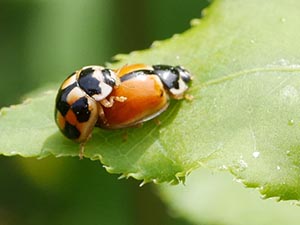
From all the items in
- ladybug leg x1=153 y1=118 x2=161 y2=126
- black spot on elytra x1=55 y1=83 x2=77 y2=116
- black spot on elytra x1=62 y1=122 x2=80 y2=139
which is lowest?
ladybug leg x1=153 y1=118 x2=161 y2=126

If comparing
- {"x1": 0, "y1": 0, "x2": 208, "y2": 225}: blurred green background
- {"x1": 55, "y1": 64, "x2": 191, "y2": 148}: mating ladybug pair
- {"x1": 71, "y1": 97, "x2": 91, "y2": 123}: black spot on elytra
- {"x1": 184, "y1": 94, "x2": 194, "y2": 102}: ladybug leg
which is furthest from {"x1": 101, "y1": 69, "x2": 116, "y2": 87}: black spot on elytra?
{"x1": 0, "y1": 0, "x2": 208, "y2": 225}: blurred green background

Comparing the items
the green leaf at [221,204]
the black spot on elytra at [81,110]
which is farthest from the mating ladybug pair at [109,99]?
the green leaf at [221,204]

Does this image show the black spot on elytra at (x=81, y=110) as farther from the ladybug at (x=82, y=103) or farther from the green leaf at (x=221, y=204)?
the green leaf at (x=221, y=204)

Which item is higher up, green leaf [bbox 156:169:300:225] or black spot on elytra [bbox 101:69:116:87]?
black spot on elytra [bbox 101:69:116:87]

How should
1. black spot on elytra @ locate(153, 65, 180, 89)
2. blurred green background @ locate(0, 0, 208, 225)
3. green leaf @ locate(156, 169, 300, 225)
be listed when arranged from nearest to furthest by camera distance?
black spot on elytra @ locate(153, 65, 180, 89) → green leaf @ locate(156, 169, 300, 225) → blurred green background @ locate(0, 0, 208, 225)

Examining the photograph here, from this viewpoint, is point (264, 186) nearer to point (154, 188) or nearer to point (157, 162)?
point (157, 162)

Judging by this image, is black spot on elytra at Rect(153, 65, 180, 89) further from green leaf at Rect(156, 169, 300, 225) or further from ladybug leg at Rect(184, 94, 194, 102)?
green leaf at Rect(156, 169, 300, 225)
